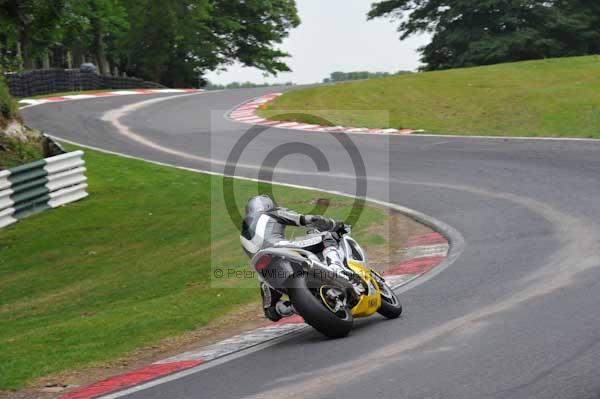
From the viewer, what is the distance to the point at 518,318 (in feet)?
24.6

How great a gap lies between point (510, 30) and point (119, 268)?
131 feet

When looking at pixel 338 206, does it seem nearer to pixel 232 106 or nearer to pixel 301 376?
pixel 301 376

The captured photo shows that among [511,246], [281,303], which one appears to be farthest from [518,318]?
[511,246]

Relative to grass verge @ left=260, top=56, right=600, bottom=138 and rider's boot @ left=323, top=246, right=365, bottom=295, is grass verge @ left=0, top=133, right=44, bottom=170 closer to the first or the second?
grass verge @ left=260, top=56, right=600, bottom=138

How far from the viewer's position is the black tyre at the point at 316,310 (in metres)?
7.40

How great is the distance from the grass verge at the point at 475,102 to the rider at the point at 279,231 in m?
15.3

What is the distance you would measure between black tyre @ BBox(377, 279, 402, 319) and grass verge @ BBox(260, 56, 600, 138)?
581 inches

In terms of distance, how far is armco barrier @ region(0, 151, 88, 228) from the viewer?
53.4ft

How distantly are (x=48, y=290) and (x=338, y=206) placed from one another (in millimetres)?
5576

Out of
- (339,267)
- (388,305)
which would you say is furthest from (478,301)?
(339,267)

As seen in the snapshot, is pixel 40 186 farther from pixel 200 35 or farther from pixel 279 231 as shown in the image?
pixel 200 35

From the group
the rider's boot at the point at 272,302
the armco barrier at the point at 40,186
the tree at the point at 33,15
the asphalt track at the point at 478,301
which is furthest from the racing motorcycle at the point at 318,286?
the tree at the point at 33,15

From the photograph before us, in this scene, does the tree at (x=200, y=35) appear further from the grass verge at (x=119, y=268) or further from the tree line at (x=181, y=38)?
the grass verge at (x=119, y=268)

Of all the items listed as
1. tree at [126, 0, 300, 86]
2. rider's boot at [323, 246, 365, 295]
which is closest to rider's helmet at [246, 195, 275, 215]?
rider's boot at [323, 246, 365, 295]
